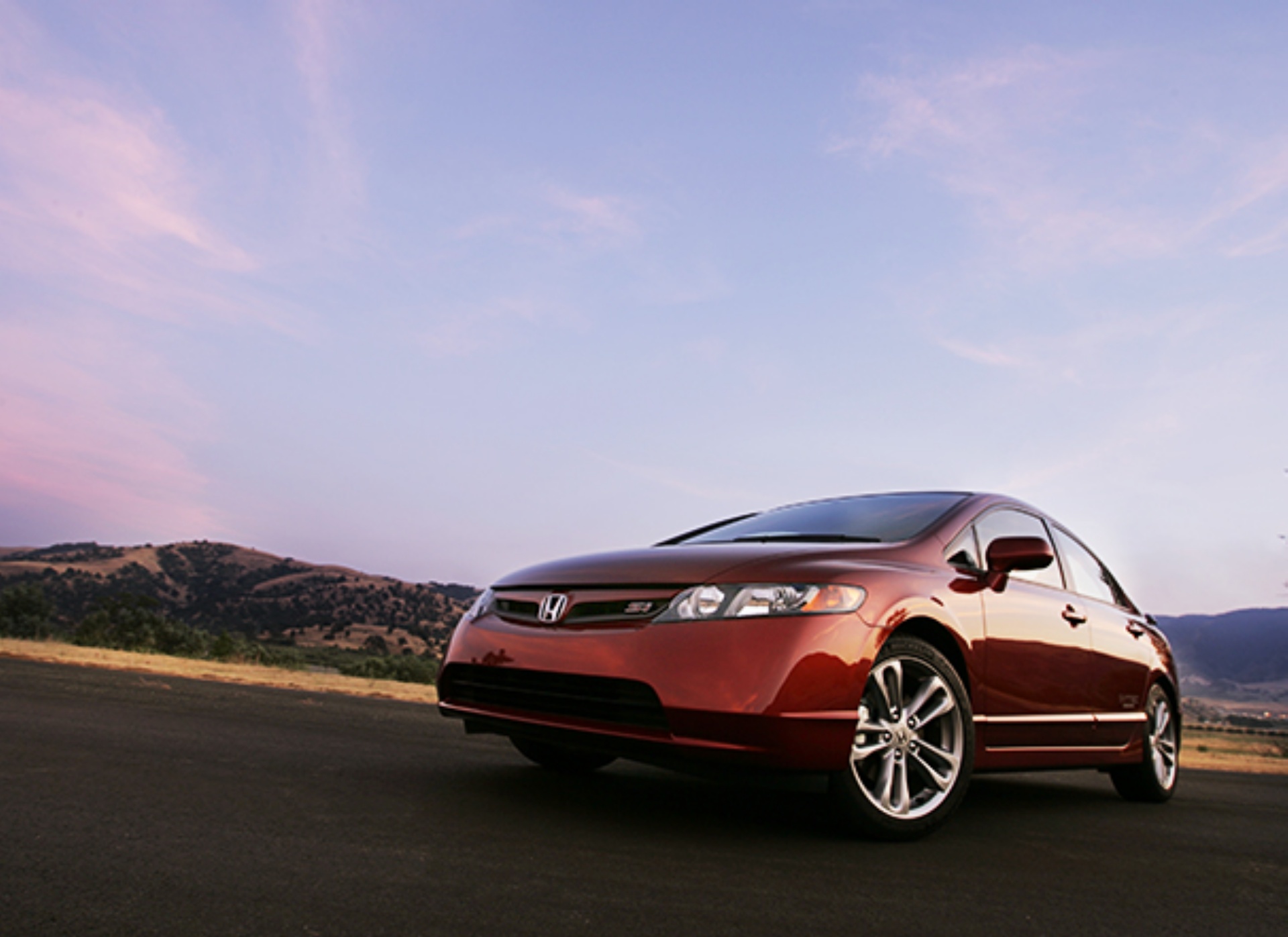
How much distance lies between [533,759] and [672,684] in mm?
2025

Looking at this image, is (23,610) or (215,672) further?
(23,610)

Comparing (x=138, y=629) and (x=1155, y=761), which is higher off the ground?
(x=138, y=629)

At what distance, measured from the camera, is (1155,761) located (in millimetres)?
6055

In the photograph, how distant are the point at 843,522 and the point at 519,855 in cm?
274

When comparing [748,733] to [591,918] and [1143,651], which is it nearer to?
[591,918]

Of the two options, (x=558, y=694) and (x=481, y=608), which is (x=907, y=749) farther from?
(x=481, y=608)

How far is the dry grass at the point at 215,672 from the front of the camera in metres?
12.7

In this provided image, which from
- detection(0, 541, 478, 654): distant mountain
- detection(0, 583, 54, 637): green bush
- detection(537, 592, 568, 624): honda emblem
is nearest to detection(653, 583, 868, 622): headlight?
detection(537, 592, 568, 624): honda emblem

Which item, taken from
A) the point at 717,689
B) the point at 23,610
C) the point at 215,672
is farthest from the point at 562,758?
the point at 23,610

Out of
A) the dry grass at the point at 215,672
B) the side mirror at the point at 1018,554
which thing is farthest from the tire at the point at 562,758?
the dry grass at the point at 215,672

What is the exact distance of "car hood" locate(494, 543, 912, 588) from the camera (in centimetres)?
373

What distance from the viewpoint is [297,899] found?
94.8 inches

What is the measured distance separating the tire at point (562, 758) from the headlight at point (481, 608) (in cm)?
83

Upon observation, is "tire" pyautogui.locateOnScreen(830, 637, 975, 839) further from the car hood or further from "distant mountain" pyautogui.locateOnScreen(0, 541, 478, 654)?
"distant mountain" pyautogui.locateOnScreen(0, 541, 478, 654)
